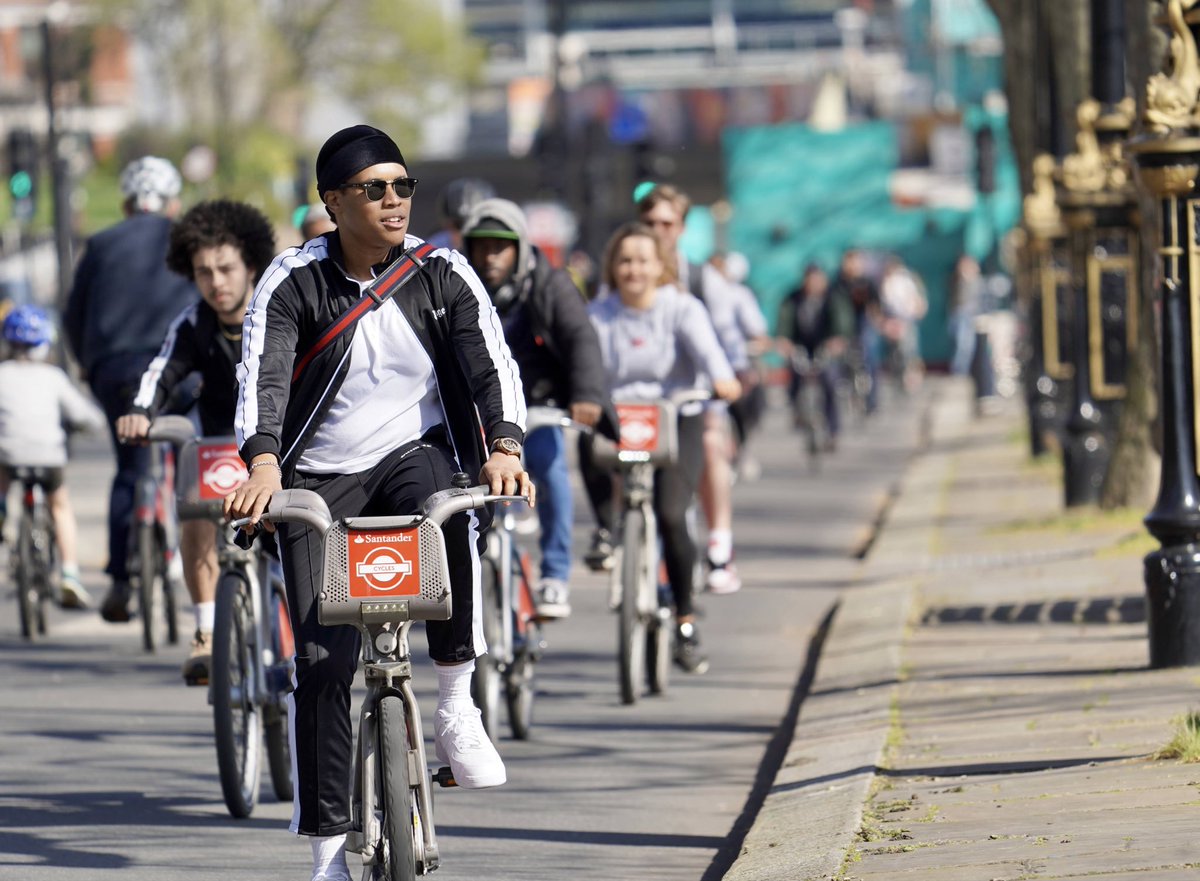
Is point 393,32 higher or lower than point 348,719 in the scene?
higher

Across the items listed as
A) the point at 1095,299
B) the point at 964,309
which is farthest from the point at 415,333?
the point at 964,309

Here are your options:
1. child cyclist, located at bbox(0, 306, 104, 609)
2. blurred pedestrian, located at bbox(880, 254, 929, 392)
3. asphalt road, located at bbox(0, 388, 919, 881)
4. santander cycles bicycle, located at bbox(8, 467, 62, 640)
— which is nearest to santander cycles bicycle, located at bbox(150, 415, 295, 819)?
asphalt road, located at bbox(0, 388, 919, 881)

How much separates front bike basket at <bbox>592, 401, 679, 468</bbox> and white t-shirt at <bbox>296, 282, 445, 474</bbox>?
3.89m

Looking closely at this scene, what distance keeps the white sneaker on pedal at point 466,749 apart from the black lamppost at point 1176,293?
3.78 metres

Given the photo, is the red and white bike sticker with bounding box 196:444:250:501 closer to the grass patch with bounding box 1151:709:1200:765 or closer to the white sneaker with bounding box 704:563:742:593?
the grass patch with bounding box 1151:709:1200:765

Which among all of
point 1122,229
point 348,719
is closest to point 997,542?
point 1122,229

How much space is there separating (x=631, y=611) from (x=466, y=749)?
367cm

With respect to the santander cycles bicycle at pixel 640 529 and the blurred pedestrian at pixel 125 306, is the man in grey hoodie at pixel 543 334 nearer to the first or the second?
the santander cycles bicycle at pixel 640 529

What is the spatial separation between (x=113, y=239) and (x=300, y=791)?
19.7 ft

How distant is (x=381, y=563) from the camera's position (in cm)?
527

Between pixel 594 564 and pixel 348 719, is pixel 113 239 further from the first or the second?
pixel 348 719

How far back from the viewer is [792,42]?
159m

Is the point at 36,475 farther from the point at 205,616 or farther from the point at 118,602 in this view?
the point at 205,616

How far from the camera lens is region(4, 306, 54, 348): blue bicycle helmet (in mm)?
12195
